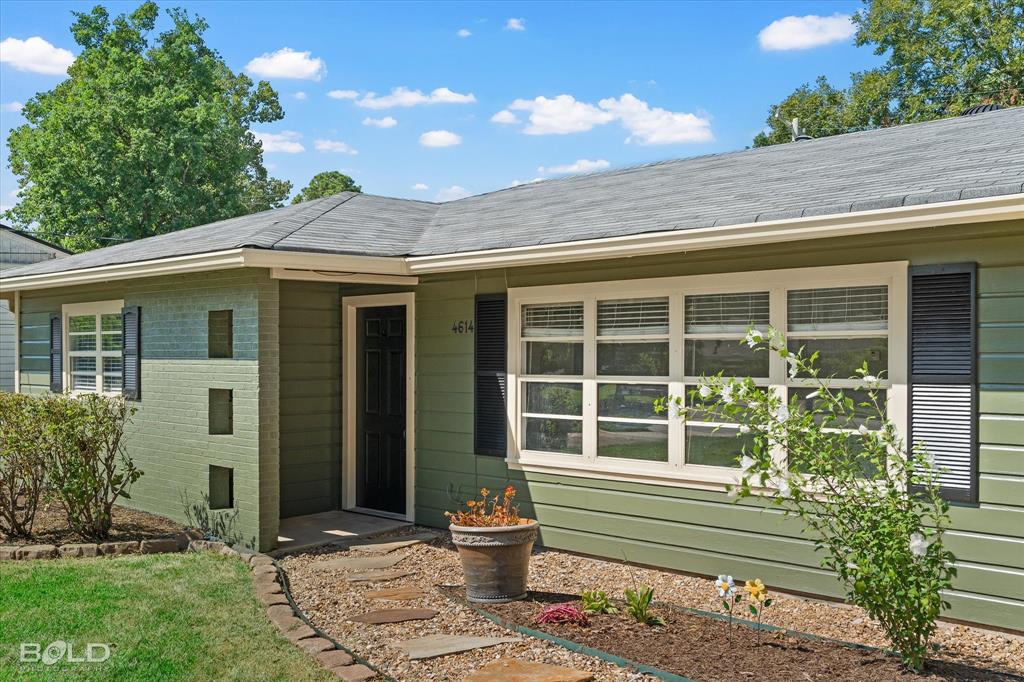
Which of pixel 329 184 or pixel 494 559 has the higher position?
pixel 329 184

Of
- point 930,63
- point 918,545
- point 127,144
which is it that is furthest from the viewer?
point 127,144

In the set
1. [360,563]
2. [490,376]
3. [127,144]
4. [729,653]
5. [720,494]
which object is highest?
[127,144]

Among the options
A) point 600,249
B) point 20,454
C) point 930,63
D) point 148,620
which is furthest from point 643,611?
point 930,63

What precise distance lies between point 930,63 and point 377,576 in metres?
22.2

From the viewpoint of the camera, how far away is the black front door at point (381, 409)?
27.5ft

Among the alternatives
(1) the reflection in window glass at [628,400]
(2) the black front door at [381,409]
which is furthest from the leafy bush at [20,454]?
(1) the reflection in window glass at [628,400]

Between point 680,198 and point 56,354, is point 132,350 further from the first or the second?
point 680,198

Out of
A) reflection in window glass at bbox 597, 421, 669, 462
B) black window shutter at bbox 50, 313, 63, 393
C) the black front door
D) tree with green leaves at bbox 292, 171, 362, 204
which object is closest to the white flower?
reflection in window glass at bbox 597, 421, 669, 462

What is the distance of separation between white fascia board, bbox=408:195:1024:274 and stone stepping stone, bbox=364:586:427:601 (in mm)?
2460

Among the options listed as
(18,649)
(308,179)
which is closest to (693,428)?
(18,649)

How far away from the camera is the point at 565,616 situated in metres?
5.01

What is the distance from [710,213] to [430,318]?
286 cm

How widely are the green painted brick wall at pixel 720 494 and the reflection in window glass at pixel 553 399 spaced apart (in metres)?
0.51

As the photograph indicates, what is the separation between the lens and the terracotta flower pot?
18.0 feet
